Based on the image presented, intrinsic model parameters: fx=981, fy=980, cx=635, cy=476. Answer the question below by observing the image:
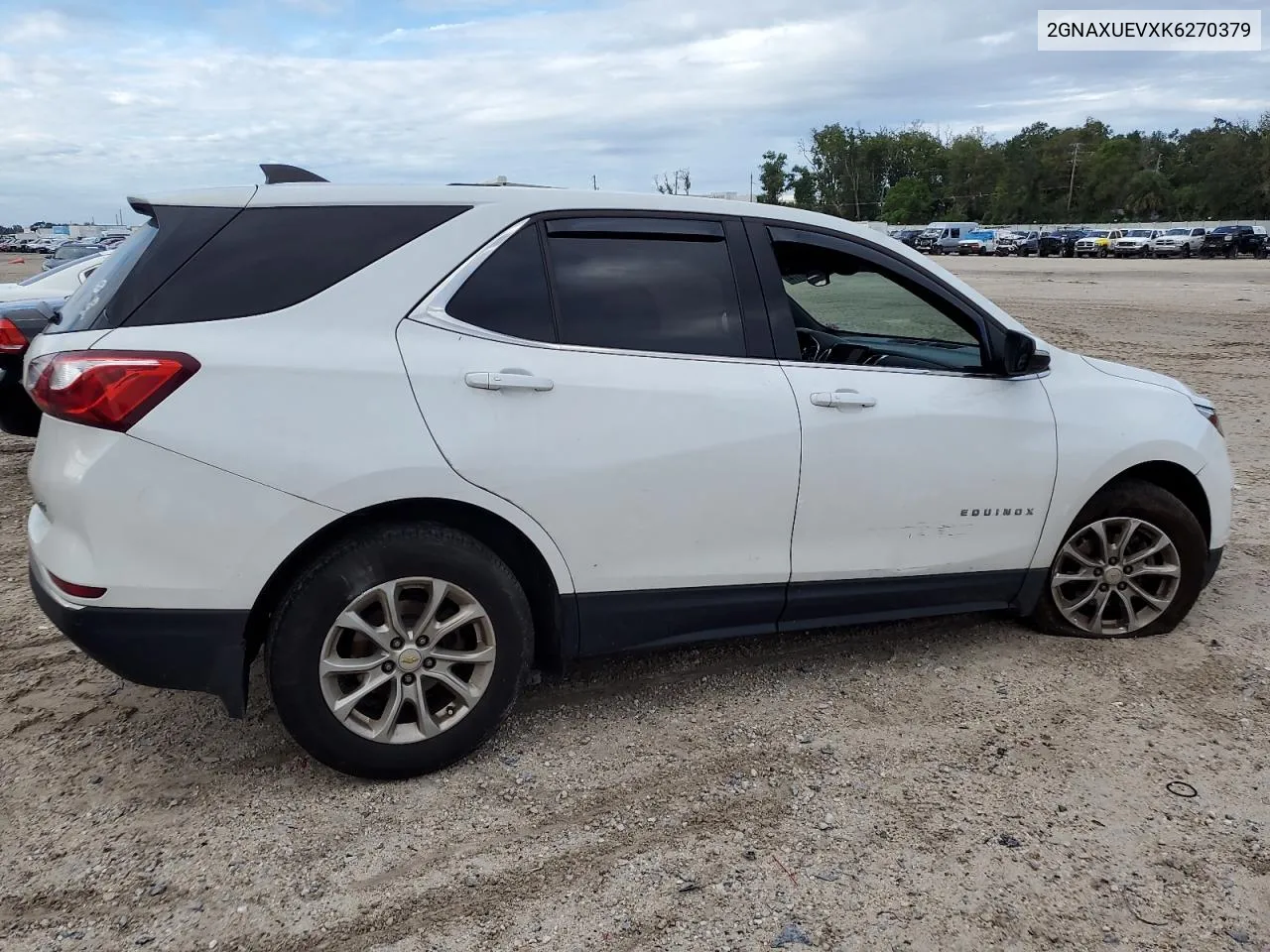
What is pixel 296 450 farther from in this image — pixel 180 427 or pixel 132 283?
pixel 132 283

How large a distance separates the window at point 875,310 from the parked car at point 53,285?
265 inches

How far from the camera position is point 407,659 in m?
3.05

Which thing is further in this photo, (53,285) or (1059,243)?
(1059,243)

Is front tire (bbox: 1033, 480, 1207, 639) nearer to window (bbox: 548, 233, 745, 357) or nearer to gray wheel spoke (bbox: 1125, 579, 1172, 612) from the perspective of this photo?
gray wheel spoke (bbox: 1125, 579, 1172, 612)

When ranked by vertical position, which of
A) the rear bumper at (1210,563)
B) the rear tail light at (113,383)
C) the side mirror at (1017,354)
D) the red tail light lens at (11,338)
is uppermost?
the rear tail light at (113,383)

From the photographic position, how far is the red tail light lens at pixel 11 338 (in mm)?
6906

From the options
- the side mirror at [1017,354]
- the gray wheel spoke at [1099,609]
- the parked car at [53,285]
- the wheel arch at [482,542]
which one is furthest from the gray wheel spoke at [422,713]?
the parked car at [53,285]

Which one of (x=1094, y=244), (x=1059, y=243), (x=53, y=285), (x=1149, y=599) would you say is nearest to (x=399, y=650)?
(x=1149, y=599)

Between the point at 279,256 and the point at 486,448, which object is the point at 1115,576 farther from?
the point at 279,256

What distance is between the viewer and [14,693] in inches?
Answer: 151

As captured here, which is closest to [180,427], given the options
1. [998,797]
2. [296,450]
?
[296,450]

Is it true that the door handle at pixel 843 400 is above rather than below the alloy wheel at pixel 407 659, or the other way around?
above

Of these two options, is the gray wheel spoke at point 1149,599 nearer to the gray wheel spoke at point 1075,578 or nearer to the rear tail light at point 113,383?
the gray wheel spoke at point 1075,578

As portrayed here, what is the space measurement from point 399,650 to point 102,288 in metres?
1.47
